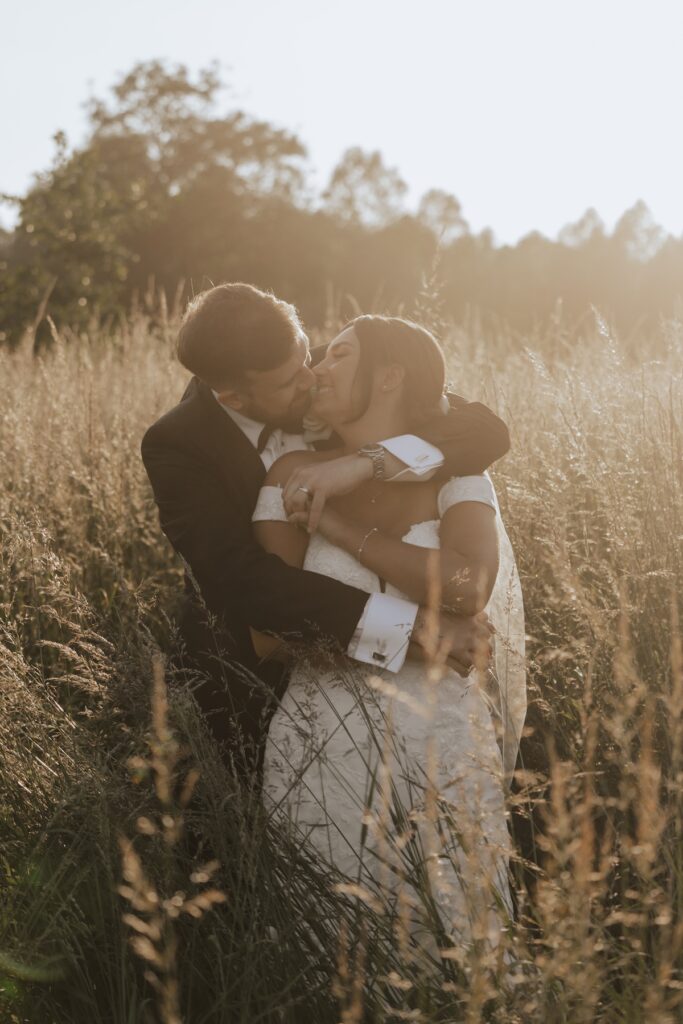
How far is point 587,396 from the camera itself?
392cm

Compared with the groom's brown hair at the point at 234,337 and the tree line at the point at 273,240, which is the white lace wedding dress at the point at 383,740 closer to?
the groom's brown hair at the point at 234,337

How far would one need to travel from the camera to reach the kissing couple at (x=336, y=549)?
7.95 ft

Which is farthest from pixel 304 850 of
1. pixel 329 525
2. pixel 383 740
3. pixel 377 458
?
pixel 377 458

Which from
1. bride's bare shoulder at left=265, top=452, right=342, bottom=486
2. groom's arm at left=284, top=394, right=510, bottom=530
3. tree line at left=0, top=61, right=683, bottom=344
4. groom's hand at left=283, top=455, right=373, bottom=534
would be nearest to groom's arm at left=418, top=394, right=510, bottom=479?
groom's arm at left=284, top=394, right=510, bottom=530

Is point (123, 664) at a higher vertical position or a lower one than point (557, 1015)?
higher

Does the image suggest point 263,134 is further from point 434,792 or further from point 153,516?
point 434,792

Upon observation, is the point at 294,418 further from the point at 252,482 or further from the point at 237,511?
the point at 237,511

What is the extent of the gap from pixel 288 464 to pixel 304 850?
4.13ft

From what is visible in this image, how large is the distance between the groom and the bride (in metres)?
0.08

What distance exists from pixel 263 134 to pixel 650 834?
40390mm

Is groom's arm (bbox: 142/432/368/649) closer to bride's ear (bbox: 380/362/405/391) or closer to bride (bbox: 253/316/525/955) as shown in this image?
bride (bbox: 253/316/525/955)

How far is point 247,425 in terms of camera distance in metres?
3.13

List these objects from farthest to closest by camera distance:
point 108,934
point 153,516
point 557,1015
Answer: point 153,516, point 108,934, point 557,1015

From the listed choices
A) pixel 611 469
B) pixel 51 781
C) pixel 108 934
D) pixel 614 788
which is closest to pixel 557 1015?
pixel 614 788
